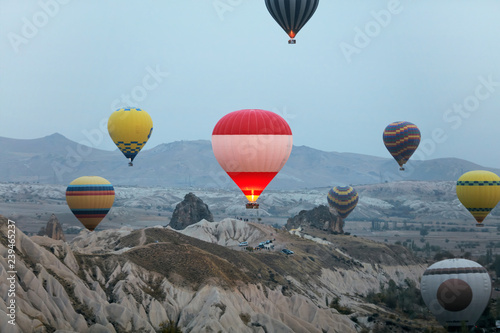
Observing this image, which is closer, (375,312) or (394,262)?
(375,312)

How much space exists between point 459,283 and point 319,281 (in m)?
22.1

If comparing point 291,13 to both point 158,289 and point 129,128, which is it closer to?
point 129,128

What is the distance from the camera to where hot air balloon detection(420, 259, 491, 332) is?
82688mm

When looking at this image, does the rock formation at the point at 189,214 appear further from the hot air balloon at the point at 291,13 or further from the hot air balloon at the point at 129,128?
the hot air balloon at the point at 291,13

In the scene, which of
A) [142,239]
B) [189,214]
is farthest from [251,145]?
[189,214]

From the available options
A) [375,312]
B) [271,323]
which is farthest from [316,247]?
[271,323]

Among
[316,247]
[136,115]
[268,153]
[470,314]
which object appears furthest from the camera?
[316,247]

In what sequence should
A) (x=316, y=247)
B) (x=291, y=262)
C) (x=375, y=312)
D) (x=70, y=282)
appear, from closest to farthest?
(x=70, y=282) → (x=375, y=312) → (x=291, y=262) → (x=316, y=247)

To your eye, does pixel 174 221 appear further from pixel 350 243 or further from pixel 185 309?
pixel 185 309

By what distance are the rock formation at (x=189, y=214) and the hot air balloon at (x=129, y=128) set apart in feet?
119

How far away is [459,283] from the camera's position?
8325cm

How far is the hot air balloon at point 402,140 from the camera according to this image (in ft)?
381

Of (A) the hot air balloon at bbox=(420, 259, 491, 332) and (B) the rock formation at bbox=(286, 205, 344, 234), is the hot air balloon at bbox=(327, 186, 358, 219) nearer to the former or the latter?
(B) the rock formation at bbox=(286, 205, 344, 234)

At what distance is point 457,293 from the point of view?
82875 millimetres
